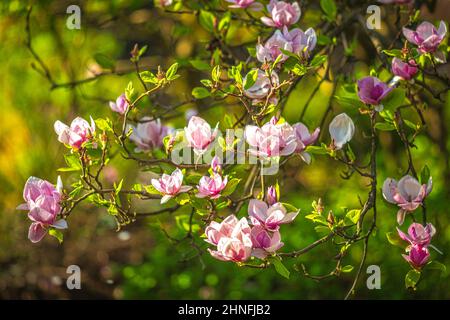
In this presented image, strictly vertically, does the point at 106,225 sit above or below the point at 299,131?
below

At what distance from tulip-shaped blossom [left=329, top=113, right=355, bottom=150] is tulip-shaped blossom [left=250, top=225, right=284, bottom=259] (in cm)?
31

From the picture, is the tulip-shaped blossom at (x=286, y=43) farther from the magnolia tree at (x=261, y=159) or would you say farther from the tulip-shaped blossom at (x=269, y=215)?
the tulip-shaped blossom at (x=269, y=215)

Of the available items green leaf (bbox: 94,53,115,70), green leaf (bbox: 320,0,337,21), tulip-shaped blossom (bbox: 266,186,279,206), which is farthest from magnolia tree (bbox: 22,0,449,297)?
green leaf (bbox: 94,53,115,70)

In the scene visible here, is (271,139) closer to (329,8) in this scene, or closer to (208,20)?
(329,8)

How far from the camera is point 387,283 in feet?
9.59

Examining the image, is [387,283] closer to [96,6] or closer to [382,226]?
[382,226]

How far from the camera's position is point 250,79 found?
174cm

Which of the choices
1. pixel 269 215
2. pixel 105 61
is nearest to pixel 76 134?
pixel 269 215

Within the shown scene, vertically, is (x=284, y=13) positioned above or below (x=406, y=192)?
above

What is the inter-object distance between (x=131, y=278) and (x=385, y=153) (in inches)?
56.5

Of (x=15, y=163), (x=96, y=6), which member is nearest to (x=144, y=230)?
(x=15, y=163)

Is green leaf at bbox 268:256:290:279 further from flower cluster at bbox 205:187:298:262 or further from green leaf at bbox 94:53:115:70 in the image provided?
green leaf at bbox 94:53:115:70

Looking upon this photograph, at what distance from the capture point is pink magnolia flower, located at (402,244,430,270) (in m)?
1.72

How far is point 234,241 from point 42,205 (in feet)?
1.57
